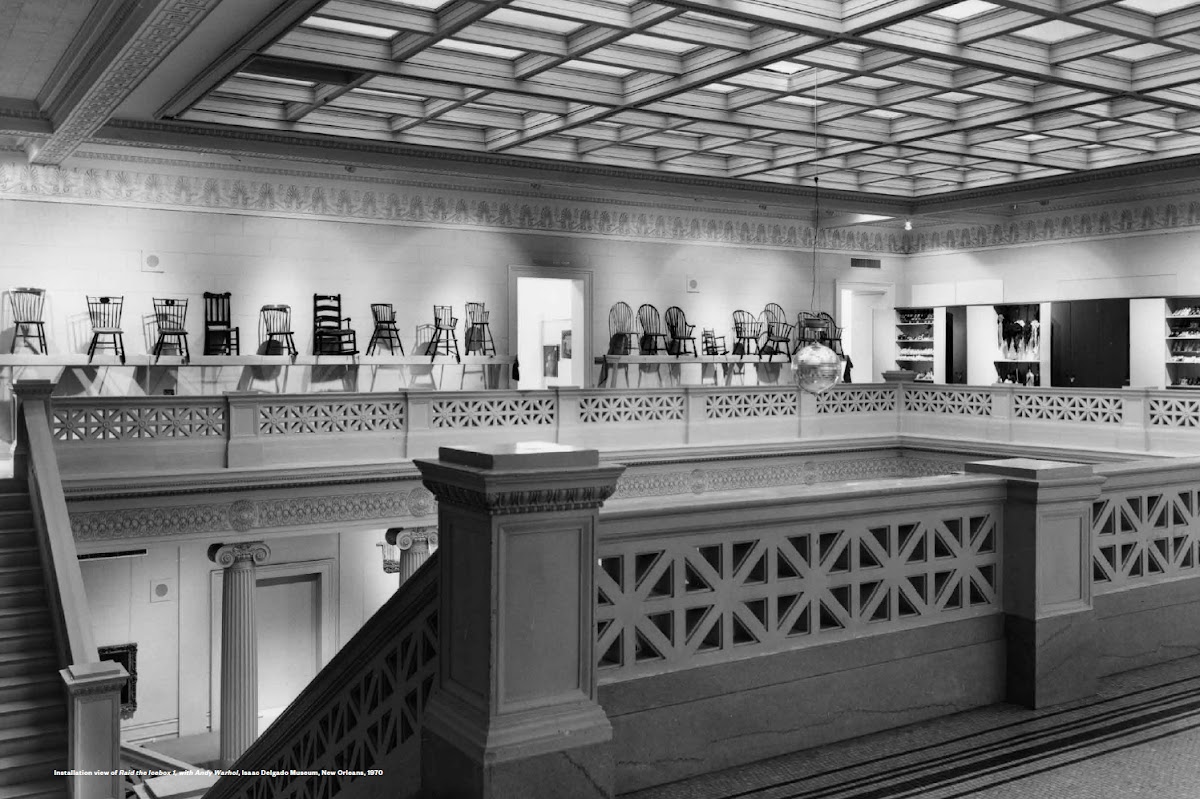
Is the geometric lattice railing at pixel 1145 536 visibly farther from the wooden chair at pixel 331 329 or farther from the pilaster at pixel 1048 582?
the wooden chair at pixel 331 329

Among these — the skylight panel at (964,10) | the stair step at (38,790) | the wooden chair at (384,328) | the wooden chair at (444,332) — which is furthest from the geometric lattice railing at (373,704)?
the wooden chair at (444,332)

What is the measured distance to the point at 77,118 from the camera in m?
10.5

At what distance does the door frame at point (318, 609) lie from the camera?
1510 cm

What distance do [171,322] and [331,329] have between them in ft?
6.17

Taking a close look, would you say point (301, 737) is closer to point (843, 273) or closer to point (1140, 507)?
point (1140, 507)

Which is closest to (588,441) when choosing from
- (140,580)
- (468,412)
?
(468,412)

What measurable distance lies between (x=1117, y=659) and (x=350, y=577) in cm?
1289

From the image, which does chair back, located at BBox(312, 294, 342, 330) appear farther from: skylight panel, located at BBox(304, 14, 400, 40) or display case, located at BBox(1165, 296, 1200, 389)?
display case, located at BBox(1165, 296, 1200, 389)

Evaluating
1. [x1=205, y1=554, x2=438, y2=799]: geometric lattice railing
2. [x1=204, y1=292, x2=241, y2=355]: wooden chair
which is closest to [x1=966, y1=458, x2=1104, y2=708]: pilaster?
[x1=205, y1=554, x2=438, y2=799]: geometric lattice railing

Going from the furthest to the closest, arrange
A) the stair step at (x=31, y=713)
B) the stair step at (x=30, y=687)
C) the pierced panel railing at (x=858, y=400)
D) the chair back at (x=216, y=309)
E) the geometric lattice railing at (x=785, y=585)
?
the pierced panel railing at (x=858, y=400), the chair back at (x=216, y=309), the stair step at (x=30, y=687), the stair step at (x=31, y=713), the geometric lattice railing at (x=785, y=585)

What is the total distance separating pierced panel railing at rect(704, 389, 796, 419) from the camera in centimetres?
1447

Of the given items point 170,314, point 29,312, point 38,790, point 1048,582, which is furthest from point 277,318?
point 1048,582

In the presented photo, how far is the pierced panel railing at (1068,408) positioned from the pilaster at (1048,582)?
10.2 m

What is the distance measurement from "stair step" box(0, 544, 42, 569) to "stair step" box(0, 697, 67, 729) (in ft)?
4.89
